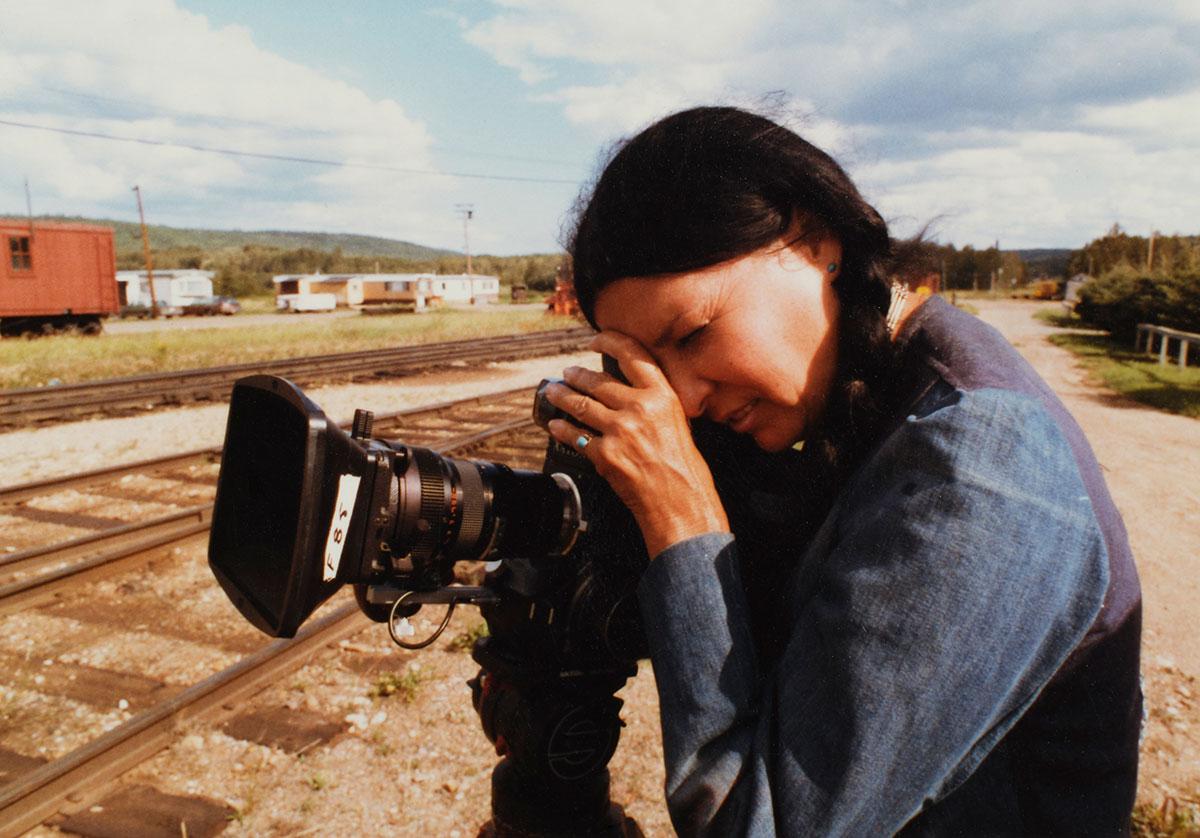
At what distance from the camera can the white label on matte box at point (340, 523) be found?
120cm

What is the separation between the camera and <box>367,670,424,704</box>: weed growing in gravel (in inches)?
139

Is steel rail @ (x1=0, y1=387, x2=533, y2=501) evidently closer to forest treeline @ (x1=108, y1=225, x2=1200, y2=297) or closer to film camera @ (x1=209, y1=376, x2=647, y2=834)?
film camera @ (x1=209, y1=376, x2=647, y2=834)

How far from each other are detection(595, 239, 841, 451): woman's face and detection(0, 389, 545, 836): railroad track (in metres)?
2.64

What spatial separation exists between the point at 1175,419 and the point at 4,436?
14720mm

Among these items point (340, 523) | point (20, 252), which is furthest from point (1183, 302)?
point (20, 252)

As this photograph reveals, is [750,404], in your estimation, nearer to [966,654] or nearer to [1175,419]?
[966,654]

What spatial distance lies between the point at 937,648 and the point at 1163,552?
598 cm

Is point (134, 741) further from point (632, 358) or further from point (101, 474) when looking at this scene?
point (101, 474)

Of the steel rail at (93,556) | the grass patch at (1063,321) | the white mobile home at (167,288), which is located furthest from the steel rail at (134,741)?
the white mobile home at (167,288)

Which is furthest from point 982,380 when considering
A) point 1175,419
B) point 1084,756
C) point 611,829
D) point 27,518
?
point 1175,419

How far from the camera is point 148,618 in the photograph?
435 centimetres

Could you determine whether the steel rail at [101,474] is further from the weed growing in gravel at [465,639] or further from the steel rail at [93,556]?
the weed growing in gravel at [465,639]

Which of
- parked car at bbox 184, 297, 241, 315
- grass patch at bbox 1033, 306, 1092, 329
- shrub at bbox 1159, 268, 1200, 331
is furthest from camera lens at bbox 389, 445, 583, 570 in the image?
parked car at bbox 184, 297, 241, 315

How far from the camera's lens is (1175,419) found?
11602mm
